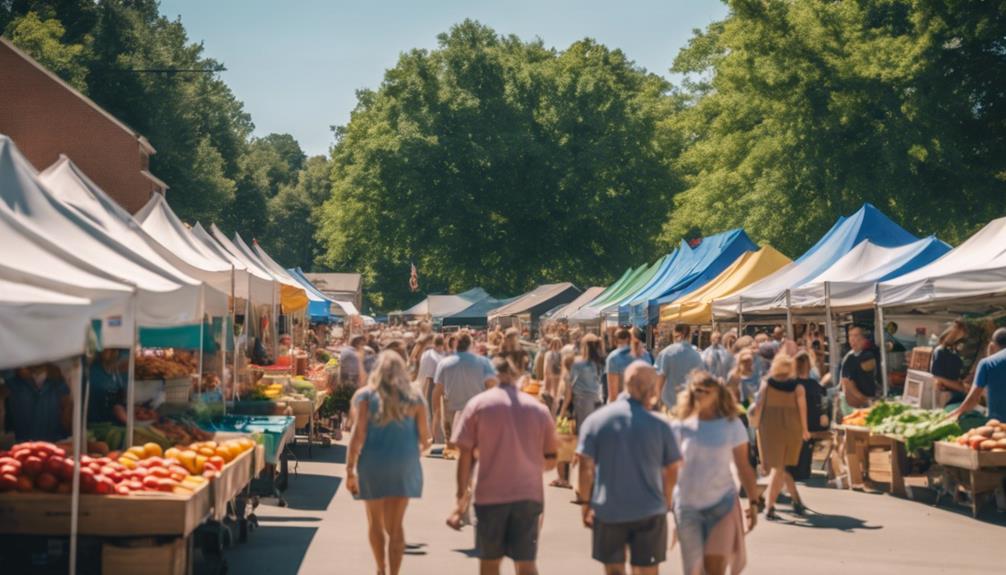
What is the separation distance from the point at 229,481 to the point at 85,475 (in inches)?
75.6

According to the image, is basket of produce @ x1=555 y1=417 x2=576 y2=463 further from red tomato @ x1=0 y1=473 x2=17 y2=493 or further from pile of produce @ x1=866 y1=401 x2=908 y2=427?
red tomato @ x1=0 y1=473 x2=17 y2=493

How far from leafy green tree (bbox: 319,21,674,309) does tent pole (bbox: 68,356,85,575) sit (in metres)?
51.6

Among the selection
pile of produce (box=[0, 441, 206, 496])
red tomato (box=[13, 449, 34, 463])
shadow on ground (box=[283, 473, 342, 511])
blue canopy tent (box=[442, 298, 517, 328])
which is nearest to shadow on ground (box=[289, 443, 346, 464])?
shadow on ground (box=[283, 473, 342, 511])

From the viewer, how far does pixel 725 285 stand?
29.3m

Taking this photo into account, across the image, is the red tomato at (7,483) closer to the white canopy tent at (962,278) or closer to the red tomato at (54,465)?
the red tomato at (54,465)

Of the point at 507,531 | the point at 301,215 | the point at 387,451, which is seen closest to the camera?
the point at 507,531

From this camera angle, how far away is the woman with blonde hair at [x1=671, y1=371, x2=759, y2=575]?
8125 millimetres

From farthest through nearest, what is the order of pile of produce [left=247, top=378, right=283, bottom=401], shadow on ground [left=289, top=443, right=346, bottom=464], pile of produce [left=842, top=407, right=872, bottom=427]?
shadow on ground [left=289, top=443, right=346, bottom=464] < pile of produce [left=247, top=378, right=283, bottom=401] < pile of produce [left=842, top=407, right=872, bottom=427]

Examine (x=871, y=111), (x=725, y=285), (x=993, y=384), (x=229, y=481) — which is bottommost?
(x=229, y=481)

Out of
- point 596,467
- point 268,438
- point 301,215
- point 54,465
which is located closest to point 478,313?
point 268,438

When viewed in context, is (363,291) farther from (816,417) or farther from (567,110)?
(816,417)

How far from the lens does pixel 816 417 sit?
15555 mm

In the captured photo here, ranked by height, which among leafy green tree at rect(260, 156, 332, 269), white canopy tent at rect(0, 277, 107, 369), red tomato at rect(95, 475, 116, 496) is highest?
leafy green tree at rect(260, 156, 332, 269)

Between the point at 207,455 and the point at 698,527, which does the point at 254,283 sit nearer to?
the point at 207,455
